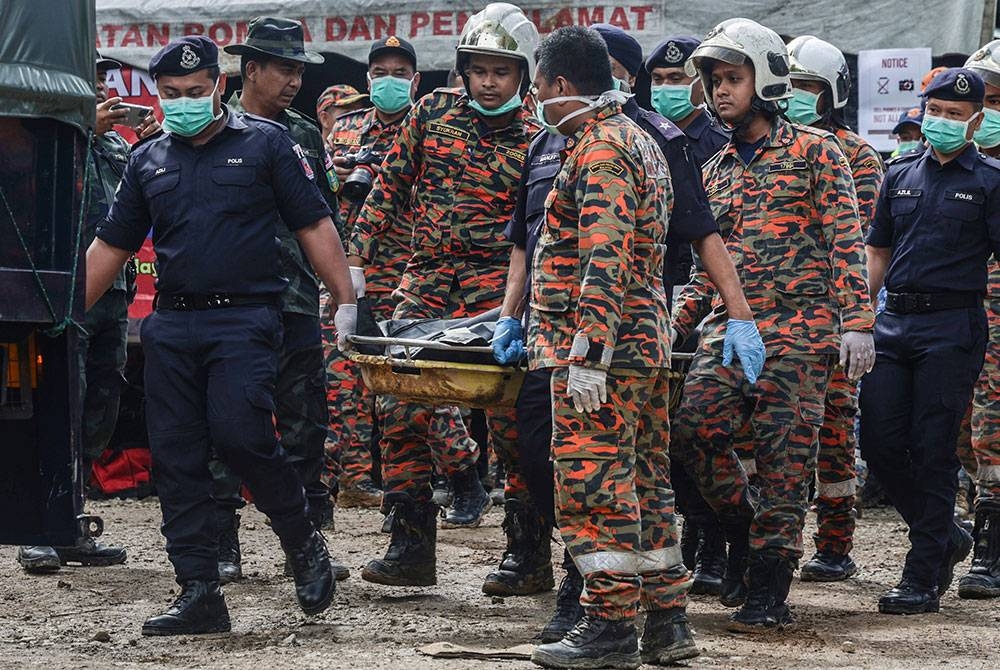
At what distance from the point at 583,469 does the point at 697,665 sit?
924 mm

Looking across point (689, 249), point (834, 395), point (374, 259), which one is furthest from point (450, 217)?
point (834, 395)

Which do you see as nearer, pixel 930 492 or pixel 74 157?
pixel 74 157

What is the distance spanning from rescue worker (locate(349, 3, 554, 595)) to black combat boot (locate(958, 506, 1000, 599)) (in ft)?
6.76

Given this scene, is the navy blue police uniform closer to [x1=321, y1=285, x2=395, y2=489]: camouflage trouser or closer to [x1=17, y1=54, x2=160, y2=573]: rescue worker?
[x1=17, y1=54, x2=160, y2=573]: rescue worker

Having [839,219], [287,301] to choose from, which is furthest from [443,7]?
[839,219]

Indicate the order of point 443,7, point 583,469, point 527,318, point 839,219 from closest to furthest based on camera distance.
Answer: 1. point 583,469
2. point 527,318
3. point 839,219
4. point 443,7

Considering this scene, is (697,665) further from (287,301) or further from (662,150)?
(287,301)

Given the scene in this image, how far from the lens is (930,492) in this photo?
754 centimetres

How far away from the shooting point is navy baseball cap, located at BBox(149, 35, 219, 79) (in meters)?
6.84

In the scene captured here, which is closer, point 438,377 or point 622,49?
point 438,377

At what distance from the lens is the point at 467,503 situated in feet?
32.3

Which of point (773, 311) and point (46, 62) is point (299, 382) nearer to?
point (773, 311)

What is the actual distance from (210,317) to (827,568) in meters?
3.51

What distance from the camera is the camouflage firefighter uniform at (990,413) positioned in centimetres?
839
